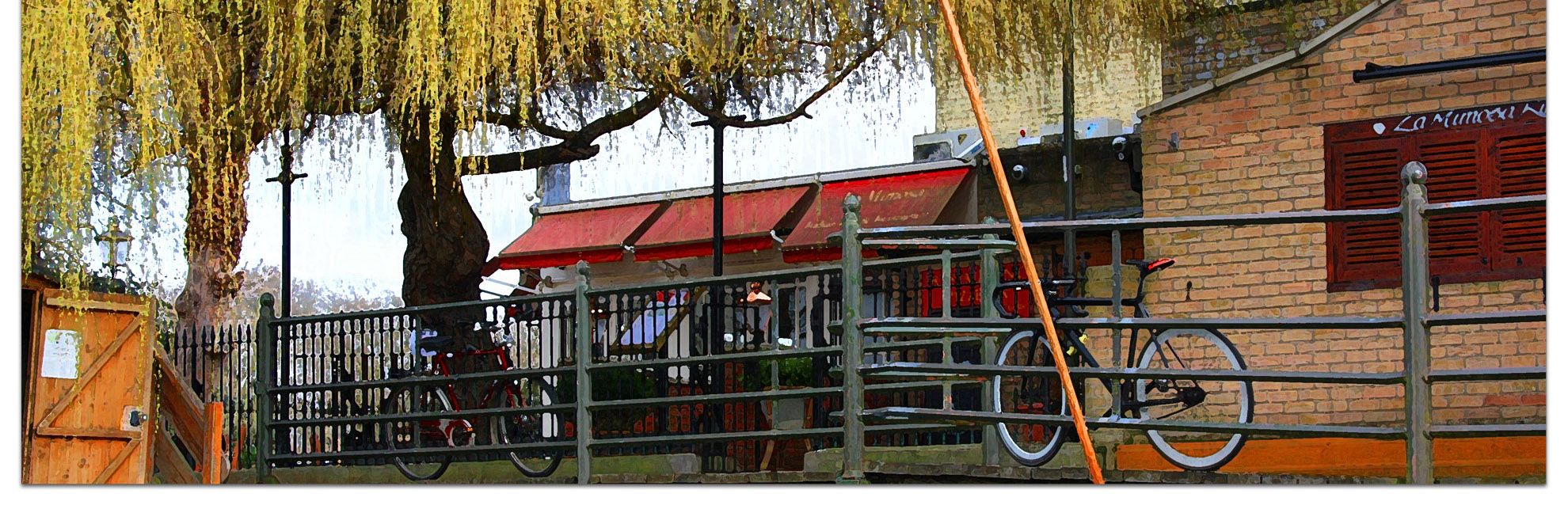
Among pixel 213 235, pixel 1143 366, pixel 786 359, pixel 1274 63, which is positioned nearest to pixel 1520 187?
pixel 1274 63

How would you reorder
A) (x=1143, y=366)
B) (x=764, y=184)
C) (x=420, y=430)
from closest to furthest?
(x=1143, y=366), (x=420, y=430), (x=764, y=184)

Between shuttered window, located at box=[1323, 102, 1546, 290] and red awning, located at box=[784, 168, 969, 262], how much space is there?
1.76 m

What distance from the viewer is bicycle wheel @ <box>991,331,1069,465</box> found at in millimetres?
→ 5207

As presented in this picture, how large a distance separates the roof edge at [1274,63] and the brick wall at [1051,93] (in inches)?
2.6

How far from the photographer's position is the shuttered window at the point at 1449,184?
6.05 meters

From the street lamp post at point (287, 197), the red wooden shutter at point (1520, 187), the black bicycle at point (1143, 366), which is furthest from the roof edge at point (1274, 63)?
the street lamp post at point (287, 197)

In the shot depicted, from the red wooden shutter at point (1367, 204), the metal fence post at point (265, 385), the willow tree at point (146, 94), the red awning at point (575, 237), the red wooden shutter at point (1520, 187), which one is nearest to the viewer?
the willow tree at point (146, 94)

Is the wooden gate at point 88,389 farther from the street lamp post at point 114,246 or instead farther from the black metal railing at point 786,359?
the black metal railing at point 786,359

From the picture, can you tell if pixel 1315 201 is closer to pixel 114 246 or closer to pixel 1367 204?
Result: pixel 1367 204

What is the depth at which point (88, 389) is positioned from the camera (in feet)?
20.6

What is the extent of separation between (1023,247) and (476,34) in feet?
7.44

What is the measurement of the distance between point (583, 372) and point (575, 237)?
8.44 feet

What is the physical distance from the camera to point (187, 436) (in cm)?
702

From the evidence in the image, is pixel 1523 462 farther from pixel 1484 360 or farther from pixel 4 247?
pixel 4 247
